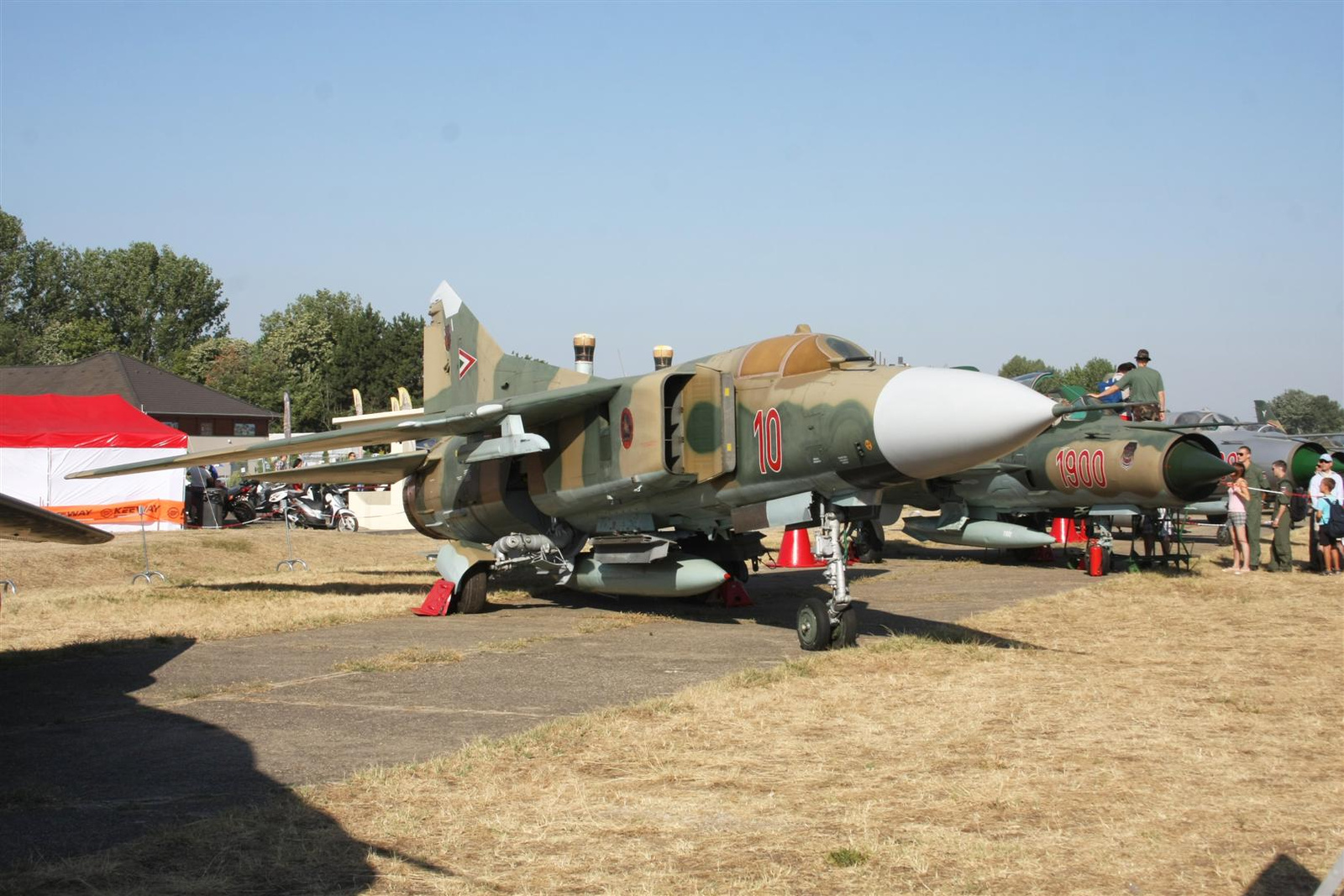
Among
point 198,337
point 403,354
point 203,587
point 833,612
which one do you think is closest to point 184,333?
point 198,337

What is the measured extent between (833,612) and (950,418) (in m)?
2.22

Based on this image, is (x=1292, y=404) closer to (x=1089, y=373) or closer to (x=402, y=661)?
(x=1089, y=373)

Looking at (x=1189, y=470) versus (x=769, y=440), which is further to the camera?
(x=1189, y=470)

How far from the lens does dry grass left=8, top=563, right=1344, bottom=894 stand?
4172mm

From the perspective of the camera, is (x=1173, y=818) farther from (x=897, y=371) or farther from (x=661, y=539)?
(x=661, y=539)

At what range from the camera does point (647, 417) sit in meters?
10.9

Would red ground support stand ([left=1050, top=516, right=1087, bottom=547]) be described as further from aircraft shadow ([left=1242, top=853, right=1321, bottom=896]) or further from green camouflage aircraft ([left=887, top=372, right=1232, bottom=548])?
aircraft shadow ([left=1242, top=853, right=1321, bottom=896])

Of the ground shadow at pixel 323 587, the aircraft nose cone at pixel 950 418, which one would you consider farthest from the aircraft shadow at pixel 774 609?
the aircraft nose cone at pixel 950 418

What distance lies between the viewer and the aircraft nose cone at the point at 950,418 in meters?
8.02

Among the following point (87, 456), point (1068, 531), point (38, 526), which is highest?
point (87, 456)

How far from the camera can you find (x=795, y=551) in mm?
16438

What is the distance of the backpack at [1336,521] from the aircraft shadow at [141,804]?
15.6 m

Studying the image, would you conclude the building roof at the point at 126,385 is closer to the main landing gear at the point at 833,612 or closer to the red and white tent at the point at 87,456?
the red and white tent at the point at 87,456

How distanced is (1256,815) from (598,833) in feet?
9.49
